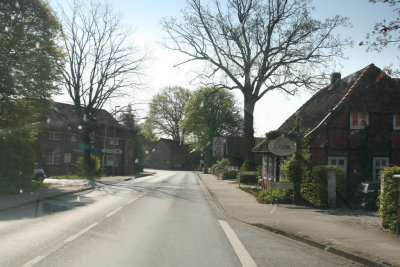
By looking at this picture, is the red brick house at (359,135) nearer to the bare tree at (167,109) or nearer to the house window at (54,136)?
the house window at (54,136)

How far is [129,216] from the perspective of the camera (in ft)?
39.1

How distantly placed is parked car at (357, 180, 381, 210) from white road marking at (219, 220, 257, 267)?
7.98 m

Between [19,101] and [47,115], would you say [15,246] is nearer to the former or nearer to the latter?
[19,101]

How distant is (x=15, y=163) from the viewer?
58.4 ft

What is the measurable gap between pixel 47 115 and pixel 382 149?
42199 millimetres

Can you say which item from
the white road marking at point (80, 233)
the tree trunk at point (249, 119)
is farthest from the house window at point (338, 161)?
the white road marking at point (80, 233)

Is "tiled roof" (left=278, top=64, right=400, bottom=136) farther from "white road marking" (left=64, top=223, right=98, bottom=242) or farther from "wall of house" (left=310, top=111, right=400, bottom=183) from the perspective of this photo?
"white road marking" (left=64, top=223, right=98, bottom=242)

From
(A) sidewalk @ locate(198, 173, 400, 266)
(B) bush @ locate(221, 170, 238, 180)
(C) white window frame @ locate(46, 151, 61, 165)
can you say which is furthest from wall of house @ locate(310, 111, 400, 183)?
(C) white window frame @ locate(46, 151, 61, 165)

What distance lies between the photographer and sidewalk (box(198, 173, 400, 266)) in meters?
7.31

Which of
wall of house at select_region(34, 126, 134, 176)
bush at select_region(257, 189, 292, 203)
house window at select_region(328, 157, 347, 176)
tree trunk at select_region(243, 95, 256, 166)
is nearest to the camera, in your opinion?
bush at select_region(257, 189, 292, 203)

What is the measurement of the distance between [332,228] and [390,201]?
1.69 m

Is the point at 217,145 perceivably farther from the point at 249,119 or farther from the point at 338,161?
the point at 338,161

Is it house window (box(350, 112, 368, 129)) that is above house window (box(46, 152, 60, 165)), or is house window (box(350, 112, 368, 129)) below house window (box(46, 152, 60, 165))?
above

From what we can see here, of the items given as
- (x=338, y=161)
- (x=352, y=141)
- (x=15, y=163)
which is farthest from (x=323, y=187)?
(x=15, y=163)
